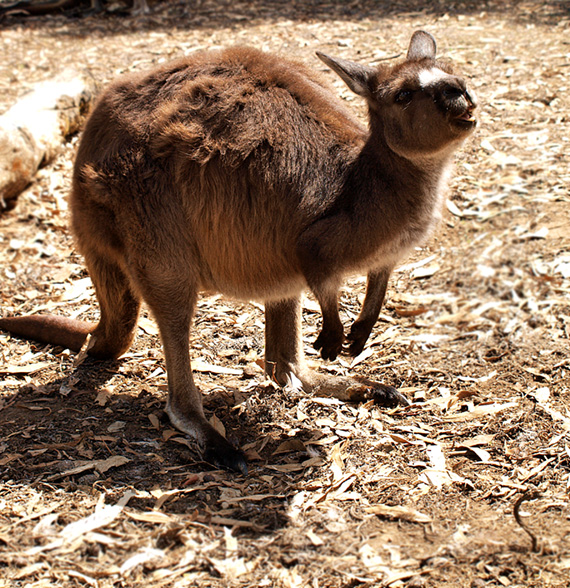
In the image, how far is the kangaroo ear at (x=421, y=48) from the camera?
4059 millimetres

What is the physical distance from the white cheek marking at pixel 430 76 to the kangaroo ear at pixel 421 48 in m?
0.28

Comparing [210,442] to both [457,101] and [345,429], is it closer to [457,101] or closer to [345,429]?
[345,429]

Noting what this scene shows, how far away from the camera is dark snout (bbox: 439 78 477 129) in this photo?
3553mm

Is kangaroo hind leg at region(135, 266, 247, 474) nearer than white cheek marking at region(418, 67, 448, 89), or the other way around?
white cheek marking at region(418, 67, 448, 89)

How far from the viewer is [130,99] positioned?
4113 millimetres

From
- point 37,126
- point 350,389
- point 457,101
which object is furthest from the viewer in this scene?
point 37,126

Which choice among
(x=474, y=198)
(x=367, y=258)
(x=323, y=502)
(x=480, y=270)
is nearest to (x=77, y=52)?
(x=474, y=198)

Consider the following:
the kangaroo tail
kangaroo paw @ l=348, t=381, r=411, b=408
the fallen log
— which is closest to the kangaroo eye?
kangaroo paw @ l=348, t=381, r=411, b=408

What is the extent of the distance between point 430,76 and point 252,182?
3.42 feet

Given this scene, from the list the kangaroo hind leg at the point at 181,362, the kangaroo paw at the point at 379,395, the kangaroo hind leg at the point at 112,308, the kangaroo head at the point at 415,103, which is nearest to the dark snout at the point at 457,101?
the kangaroo head at the point at 415,103

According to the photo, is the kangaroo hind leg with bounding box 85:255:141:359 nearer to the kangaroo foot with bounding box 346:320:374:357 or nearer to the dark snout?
the kangaroo foot with bounding box 346:320:374:357

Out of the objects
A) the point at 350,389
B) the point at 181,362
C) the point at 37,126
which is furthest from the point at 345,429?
the point at 37,126

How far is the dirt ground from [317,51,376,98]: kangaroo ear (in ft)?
6.12

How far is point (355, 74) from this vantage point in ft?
12.8
